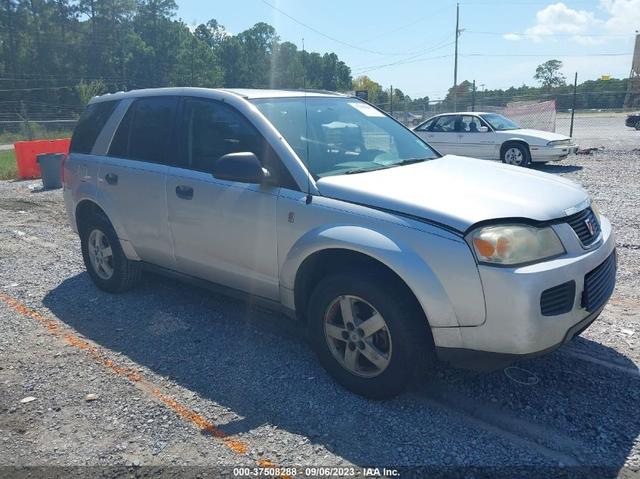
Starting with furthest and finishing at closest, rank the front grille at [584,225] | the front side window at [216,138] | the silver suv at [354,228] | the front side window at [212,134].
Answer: the front side window at [212,134] → the front side window at [216,138] → the front grille at [584,225] → the silver suv at [354,228]

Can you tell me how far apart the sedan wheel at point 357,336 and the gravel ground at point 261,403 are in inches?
8.7

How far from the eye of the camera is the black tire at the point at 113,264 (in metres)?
5.18

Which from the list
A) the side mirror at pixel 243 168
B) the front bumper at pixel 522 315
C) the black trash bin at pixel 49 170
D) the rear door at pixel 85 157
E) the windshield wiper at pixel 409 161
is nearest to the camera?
the front bumper at pixel 522 315

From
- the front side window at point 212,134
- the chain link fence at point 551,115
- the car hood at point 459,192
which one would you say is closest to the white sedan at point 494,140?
the chain link fence at point 551,115

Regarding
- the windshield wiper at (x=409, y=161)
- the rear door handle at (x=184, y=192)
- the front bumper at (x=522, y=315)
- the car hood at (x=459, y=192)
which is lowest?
the front bumper at (x=522, y=315)

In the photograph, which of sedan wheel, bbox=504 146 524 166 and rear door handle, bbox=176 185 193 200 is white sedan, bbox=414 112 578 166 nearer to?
sedan wheel, bbox=504 146 524 166

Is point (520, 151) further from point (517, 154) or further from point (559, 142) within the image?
point (559, 142)

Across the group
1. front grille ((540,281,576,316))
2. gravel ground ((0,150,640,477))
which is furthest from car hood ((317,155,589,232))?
gravel ground ((0,150,640,477))

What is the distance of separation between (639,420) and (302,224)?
2.23m

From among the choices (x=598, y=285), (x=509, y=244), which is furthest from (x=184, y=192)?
(x=598, y=285)

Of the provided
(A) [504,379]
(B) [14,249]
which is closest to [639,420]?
(A) [504,379]

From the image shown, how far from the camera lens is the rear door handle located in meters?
4.24

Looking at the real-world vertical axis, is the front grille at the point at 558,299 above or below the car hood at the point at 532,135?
below

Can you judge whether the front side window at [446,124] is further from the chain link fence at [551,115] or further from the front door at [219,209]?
the front door at [219,209]
